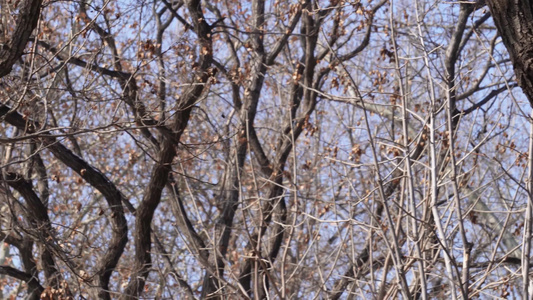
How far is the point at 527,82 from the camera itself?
2621mm

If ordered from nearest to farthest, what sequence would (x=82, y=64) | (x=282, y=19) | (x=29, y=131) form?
(x=29, y=131)
(x=82, y=64)
(x=282, y=19)

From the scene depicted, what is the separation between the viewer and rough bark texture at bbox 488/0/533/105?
2.58m

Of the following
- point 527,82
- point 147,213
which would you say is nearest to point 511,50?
point 527,82

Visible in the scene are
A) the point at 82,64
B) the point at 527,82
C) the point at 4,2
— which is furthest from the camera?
the point at 82,64

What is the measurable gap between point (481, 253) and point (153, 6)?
497 centimetres

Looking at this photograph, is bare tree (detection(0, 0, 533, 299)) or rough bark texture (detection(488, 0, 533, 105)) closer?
rough bark texture (detection(488, 0, 533, 105))

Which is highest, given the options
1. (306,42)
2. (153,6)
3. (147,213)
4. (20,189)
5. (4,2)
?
(153,6)

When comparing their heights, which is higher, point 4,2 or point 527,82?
point 4,2

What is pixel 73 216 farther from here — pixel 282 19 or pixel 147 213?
pixel 282 19

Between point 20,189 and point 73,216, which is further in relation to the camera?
point 73,216

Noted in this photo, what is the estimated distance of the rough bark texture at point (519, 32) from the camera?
258 centimetres

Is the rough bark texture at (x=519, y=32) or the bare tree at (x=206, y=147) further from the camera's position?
the bare tree at (x=206, y=147)

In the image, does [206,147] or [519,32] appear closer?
[519,32]

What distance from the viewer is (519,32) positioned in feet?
8.57
